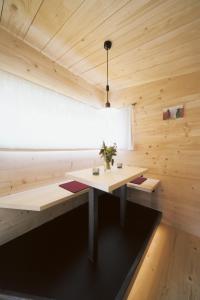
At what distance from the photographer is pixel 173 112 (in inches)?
81.5

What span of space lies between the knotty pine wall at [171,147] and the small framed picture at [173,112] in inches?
2.3

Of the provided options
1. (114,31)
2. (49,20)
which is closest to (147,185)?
(114,31)

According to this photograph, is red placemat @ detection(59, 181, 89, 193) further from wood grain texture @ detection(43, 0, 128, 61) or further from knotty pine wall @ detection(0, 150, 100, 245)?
wood grain texture @ detection(43, 0, 128, 61)

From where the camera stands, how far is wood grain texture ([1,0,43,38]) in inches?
44.2

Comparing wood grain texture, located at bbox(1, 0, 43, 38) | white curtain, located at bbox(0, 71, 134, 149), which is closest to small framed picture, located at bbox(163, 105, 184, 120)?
white curtain, located at bbox(0, 71, 134, 149)

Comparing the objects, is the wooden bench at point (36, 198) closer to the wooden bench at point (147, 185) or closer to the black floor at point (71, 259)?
the black floor at point (71, 259)

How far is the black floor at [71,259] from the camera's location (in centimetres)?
101

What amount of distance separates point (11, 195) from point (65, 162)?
0.79m

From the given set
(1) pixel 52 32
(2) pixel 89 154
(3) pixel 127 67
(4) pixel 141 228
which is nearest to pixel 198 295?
(4) pixel 141 228

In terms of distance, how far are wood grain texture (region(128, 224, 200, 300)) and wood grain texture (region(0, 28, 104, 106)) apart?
2396 millimetres

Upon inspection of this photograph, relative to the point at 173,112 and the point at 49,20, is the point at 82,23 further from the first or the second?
the point at 173,112

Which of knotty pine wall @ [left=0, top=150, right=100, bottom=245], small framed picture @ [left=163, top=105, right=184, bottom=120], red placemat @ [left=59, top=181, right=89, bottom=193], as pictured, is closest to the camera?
knotty pine wall @ [left=0, top=150, right=100, bottom=245]

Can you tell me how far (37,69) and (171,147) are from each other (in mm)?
2151

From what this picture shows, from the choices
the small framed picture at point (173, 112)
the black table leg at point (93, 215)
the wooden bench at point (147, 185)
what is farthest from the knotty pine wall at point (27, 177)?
the small framed picture at point (173, 112)
